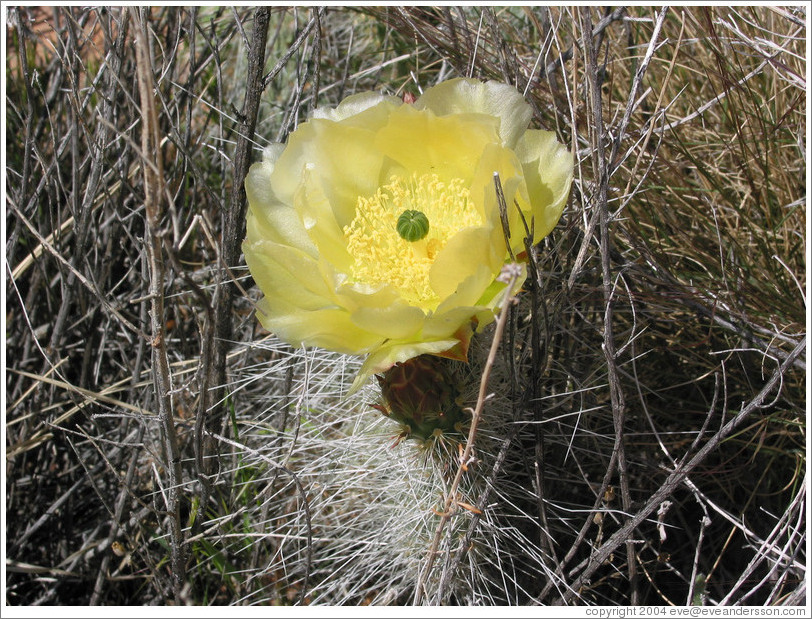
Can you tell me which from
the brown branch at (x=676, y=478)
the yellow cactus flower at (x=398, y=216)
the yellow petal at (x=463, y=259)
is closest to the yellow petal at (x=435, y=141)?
the yellow cactus flower at (x=398, y=216)

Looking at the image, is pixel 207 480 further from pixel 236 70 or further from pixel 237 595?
pixel 236 70

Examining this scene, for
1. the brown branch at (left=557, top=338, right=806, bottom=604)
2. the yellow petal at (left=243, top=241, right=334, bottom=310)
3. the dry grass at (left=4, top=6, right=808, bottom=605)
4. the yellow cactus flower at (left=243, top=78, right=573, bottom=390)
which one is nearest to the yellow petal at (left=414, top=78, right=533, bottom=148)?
the yellow cactus flower at (left=243, top=78, right=573, bottom=390)

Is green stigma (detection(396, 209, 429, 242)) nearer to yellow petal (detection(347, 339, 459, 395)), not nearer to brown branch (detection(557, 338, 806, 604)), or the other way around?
yellow petal (detection(347, 339, 459, 395))

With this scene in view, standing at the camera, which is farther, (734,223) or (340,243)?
(734,223)

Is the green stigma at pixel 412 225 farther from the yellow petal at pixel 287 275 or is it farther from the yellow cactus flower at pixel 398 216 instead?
the yellow petal at pixel 287 275

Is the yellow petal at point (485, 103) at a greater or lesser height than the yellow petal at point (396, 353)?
greater

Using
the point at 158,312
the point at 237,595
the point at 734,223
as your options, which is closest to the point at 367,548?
the point at 237,595

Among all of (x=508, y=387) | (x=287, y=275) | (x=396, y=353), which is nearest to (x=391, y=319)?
(x=396, y=353)

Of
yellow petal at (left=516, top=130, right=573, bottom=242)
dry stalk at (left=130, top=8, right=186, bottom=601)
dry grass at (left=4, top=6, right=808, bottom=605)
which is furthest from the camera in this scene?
dry grass at (left=4, top=6, right=808, bottom=605)
